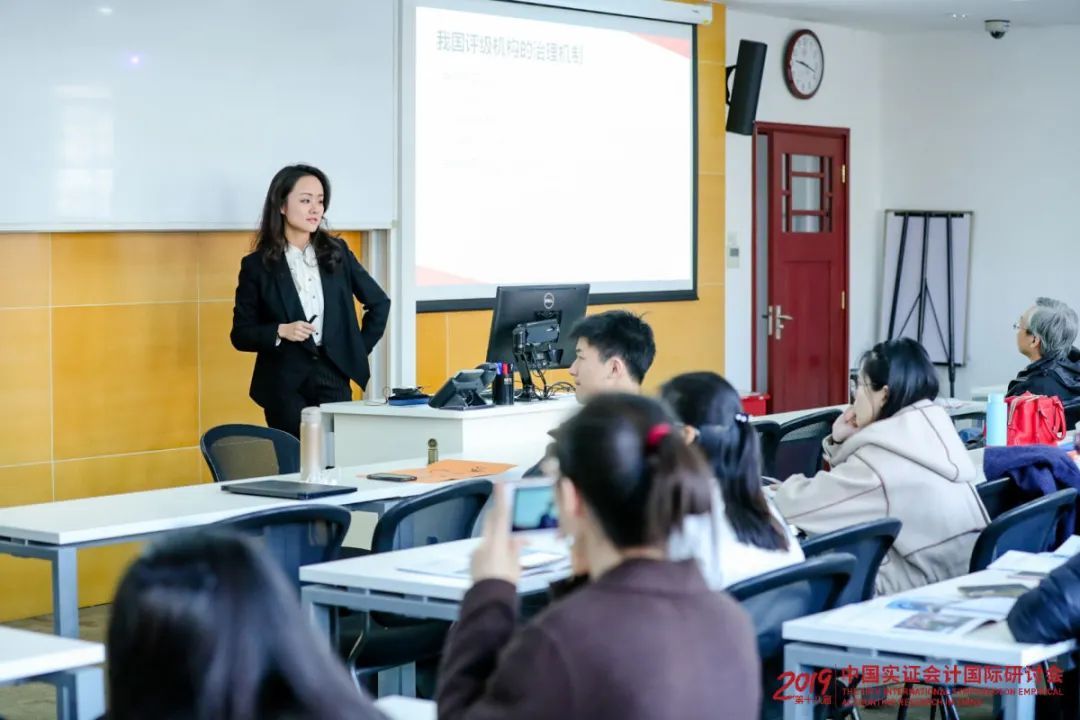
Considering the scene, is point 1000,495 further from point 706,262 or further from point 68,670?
point 706,262

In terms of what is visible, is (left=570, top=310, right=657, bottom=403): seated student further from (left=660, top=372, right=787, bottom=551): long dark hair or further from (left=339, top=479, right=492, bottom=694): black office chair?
(left=660, top=372, right=787, bottom=551): long dark hair

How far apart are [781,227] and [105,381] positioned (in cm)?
562

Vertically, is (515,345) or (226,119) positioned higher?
(226,119)

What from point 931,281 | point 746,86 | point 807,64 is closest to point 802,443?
point 746,86

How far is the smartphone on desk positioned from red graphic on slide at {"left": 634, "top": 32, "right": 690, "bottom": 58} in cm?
488

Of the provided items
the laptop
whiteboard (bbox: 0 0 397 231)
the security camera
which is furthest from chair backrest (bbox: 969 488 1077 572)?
the security camera

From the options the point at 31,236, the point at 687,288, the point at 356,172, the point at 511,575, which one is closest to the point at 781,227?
the point at 687,288

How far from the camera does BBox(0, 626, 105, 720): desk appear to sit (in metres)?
2.58

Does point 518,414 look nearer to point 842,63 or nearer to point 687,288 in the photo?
point 687,288

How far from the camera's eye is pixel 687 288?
9.52m

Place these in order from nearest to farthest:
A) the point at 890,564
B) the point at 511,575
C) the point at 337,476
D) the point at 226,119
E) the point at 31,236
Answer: the point at 511,575 < the point at 890,564 < the point at 337,476 < the point at 31,236 < the point at 226,119

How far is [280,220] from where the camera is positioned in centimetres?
625

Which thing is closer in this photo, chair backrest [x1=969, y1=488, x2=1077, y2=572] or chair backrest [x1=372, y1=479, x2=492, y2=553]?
chair backrest [x1=969, y1=488, x2=1077, y2=572]

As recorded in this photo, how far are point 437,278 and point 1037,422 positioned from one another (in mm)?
3372
